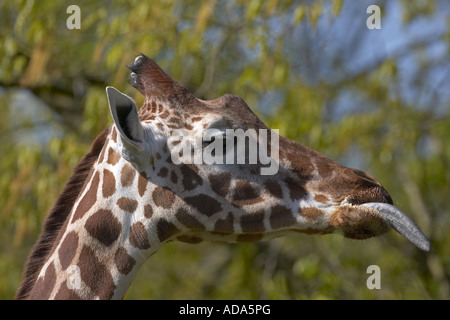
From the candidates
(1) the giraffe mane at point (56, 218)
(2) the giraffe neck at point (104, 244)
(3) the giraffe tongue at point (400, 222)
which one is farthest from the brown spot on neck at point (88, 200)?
(3) the giraffe tongue at point (400, 222)

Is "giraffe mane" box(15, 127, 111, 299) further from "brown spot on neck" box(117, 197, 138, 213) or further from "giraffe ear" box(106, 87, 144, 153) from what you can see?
"giraffe ear" box(106, 87, 144, 153)

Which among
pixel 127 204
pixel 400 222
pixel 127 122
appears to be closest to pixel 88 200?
pixel 127 204

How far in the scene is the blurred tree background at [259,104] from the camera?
698 cm

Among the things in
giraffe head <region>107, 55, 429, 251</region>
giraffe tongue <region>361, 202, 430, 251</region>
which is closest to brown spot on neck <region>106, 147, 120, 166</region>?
giraffe head <region>107, 55, 429, 251</region>

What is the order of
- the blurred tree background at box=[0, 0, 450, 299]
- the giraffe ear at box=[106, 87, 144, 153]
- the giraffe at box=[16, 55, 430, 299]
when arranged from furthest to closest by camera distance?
the blurred tree background at box=[0, 0, 450, 299] < the giraffe at box=[16, 55, 430, 299] < the giraffe ear at box=[106, 87, 144, 153]

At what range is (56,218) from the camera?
3.79 m

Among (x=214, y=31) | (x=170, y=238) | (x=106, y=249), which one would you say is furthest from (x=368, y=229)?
(x=214, y=31)

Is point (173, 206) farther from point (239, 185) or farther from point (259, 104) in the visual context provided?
point (259, 104)

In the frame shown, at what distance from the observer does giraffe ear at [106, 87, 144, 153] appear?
3306 millimetres

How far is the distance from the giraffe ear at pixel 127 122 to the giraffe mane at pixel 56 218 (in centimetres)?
52

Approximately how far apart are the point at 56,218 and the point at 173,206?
0.70m

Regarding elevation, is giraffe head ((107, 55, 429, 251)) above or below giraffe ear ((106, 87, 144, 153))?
below

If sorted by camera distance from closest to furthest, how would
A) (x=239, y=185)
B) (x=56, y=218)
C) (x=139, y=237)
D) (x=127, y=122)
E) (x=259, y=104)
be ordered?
(x=127, y=122) → (x=139, y=237) → (x=239, y=185) → (x=56, y=218) → (x=259, y=104)

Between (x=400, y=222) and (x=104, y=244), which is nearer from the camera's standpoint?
(x=400, y=222)
